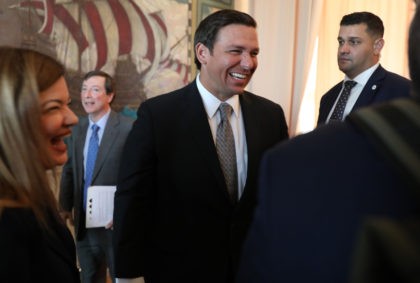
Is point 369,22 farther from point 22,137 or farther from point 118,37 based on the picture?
point 22,137

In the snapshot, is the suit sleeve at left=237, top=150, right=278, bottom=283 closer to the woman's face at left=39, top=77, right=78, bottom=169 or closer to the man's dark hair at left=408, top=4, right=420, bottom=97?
the man's dark hair at left=408, top=4, right=420, bottom=97

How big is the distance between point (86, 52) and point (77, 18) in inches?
10.6

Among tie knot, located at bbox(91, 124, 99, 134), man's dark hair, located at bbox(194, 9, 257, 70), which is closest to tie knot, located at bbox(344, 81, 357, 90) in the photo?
man's dark hair, located at bbox(194, 9, 257, 70)

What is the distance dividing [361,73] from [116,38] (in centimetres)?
204

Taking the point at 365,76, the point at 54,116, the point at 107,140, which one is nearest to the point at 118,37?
the point at 107,140

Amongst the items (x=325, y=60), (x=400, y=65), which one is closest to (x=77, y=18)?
(x=325, y=60)

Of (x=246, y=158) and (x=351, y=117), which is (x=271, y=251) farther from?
(x=246, y=158)

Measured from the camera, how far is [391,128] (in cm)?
56

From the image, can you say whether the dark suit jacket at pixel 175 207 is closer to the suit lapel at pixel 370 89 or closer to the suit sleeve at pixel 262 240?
the suit sleeve at pixel 262 240

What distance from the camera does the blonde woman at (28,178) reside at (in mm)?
1156

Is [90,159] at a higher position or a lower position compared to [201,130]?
lower

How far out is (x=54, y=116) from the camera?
140 centimetres

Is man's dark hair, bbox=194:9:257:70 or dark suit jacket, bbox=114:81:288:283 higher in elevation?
man's dark hair, bbox=194:9:257:70

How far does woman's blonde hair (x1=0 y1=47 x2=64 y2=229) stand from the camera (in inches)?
48.4
